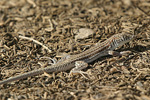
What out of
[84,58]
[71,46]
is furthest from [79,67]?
[71,46]

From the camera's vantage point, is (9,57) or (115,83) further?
(9,57)

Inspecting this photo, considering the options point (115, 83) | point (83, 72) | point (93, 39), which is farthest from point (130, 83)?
point (93, 39)

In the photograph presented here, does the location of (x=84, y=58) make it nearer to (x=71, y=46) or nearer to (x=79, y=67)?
(x=79, y=67)

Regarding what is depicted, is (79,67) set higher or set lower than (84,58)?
lower

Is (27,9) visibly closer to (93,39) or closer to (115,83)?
(93,39)

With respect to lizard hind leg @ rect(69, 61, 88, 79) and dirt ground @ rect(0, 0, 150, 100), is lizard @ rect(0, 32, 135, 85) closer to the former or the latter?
lizard hind leg @ rect(69, 61, 88, 79)

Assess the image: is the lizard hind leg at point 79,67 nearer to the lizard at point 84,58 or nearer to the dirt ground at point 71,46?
the lizard at point 84,58
